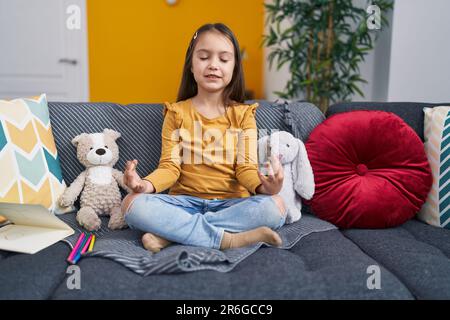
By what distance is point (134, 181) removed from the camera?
1124 millimetres

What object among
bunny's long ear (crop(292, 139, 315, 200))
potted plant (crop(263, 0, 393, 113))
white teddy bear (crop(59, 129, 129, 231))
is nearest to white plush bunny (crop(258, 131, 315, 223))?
bunny's long ear (crop(292, 139, 315, 200))

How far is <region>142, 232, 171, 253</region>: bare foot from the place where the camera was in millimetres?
1048

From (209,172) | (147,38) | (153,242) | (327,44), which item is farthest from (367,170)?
(147,38)

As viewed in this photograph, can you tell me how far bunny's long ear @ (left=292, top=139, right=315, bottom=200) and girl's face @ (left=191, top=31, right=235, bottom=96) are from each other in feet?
1.10

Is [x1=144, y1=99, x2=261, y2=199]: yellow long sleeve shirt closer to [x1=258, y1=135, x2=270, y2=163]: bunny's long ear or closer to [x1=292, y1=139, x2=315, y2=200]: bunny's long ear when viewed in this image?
[x1=258, y1=135, x2=270, y2=163]: bunny's long ear

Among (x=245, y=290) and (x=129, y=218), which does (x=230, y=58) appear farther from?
(x=245, y=290)

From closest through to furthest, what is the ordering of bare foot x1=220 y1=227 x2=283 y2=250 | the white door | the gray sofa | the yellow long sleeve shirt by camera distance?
the gray sofa
bare foot x1=220 y1=227 x2=283 y2=250
the yellow long sleeve shirt
the white door

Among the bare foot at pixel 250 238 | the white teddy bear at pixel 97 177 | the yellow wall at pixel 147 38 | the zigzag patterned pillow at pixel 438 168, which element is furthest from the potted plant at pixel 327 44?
the bare foot at pixel 250 238

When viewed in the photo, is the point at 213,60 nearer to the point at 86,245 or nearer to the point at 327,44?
the point at 86,245

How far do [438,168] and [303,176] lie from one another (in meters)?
0.43

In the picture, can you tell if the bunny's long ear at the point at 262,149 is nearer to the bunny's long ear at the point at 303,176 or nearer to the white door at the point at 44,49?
the bunny's long ear at the point at 303,176

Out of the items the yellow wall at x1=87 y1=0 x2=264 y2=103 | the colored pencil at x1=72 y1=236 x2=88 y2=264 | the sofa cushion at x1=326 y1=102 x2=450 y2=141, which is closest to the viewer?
the colored pencil at x1=72 y1=236 x2=88 y2=264

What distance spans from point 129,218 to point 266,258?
38cm
